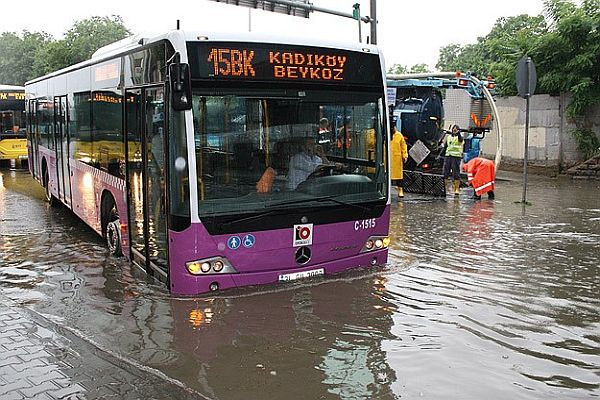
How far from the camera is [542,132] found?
21.6m

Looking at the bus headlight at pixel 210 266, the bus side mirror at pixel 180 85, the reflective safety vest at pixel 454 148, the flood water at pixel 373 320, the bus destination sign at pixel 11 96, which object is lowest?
the flood water at pixel 373 320

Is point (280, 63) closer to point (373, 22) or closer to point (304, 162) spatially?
point (304, 162)

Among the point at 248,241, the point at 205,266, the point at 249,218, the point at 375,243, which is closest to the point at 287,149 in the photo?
the point at 249,218

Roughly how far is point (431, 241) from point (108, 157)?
511 centimetres

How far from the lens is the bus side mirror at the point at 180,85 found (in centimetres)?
643

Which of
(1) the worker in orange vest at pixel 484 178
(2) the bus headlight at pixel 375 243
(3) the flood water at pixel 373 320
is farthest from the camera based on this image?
(1) the worker in orange vest at pixel 484 178

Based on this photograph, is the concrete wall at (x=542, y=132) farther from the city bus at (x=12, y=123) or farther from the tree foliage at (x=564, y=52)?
the city bus at (x=12, y=123)

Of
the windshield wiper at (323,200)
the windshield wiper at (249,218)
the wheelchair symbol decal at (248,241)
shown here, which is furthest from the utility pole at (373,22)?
the wheelchair symbol decal at (248,241)

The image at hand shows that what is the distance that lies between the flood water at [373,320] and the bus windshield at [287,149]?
3.48 ft

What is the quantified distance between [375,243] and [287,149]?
1696 mm

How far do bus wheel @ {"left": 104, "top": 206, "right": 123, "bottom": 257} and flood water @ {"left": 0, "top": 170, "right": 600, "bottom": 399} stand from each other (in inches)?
8.3

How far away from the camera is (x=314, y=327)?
6.56 m

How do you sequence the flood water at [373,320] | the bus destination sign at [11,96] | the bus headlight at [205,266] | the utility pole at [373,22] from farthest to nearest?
the bus destination sign at [11,96] → the utility pole at [373,22] → the bus headlight at [205,266] → the flood water at [373,320]

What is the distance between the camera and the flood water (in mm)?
5305
